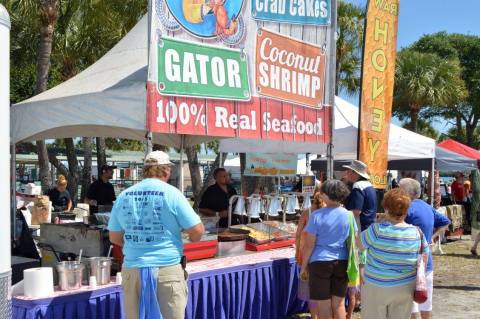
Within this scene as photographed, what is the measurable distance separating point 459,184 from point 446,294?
8143mm

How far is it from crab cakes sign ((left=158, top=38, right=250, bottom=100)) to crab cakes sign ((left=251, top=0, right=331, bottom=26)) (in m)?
0.58

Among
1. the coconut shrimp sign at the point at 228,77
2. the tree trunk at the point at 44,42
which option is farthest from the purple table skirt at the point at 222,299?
the tree trunk at the point at 44,42

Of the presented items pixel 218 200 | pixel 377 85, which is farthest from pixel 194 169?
pixel 377 85

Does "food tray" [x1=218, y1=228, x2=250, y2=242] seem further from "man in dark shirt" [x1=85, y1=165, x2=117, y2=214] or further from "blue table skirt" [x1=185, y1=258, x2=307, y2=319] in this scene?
"man in dark shirt" [x1=85, y1=165, x2=117, y2=214]

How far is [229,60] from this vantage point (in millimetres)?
5055

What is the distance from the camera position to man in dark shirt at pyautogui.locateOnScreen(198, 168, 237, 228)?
6863 mm

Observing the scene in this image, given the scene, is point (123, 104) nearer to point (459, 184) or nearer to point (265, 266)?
point (265, 266)

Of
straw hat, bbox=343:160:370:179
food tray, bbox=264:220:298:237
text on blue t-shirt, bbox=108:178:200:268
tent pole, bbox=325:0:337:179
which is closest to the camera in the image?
text on blue t-shirt, bbox=108:178:200:268

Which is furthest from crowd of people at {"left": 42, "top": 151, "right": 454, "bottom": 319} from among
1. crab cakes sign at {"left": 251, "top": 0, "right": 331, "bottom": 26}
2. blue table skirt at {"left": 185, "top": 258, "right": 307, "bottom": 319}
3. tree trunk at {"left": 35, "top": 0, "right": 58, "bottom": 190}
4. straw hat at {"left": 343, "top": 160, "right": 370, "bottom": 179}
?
tree trunk at {"left": 35, "top": 0, "right": 58, "bottom": 190}

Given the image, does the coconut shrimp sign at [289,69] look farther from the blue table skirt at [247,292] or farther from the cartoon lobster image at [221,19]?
the blue table skirt at [247,292]

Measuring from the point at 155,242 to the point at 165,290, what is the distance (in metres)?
0.30

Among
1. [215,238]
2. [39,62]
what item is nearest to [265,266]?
[215,238]

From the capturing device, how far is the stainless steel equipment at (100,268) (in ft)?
12.8

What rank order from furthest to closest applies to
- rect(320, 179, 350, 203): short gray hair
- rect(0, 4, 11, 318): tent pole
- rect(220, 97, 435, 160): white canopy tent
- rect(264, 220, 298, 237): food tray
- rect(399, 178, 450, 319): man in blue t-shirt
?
rect(220, 97, 435, 160): white canopy tent, rect(264, 220, 298, 237): food tray, rect(399, 178, 450, 319): man in blue t-shirt, rect(320, 179, 350, 203): short gray hair, rect(0, 4, 11, 318): tent pole
